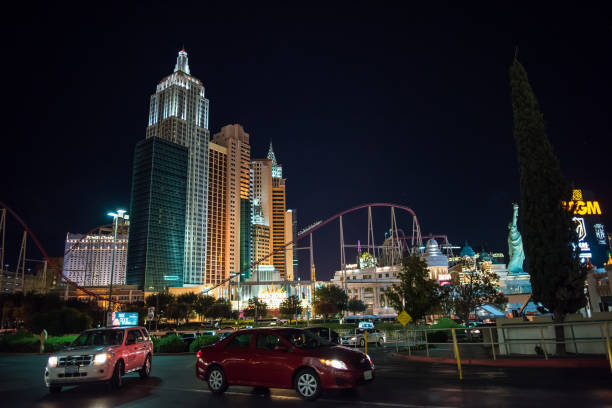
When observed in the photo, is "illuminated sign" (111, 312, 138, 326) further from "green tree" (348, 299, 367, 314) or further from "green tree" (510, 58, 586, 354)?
"green tree" (348, 299, 367, 314)

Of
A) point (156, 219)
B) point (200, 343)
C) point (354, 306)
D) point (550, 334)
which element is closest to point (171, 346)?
point (200, 343)

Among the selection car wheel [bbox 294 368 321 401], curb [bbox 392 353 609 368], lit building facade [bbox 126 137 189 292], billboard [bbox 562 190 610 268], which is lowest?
curb [bbox 392 353 609 368]

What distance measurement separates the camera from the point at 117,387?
39.4 ft

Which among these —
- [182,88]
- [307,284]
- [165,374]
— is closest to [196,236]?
[307,284]

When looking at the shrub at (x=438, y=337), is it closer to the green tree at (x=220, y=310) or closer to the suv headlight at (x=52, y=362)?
the suv headlight at (x=52, y=362)

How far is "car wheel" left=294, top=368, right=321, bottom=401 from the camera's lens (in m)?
9.39

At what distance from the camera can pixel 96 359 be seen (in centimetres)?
1139

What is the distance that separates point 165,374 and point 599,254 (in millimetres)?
Answer: 56118

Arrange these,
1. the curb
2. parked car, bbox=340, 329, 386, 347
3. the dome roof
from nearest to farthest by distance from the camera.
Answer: the curb → parked car, bbox=340, 329, 386, 347 → the dome roof

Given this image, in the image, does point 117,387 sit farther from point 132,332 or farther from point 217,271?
point 217,271

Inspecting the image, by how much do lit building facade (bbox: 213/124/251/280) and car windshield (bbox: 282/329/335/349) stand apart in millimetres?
170437

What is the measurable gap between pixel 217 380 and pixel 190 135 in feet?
555

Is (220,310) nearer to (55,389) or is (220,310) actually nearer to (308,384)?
(55,389)

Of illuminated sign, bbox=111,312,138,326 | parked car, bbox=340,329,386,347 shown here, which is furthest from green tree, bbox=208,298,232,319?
parked car, bbox=340,329,386,347
